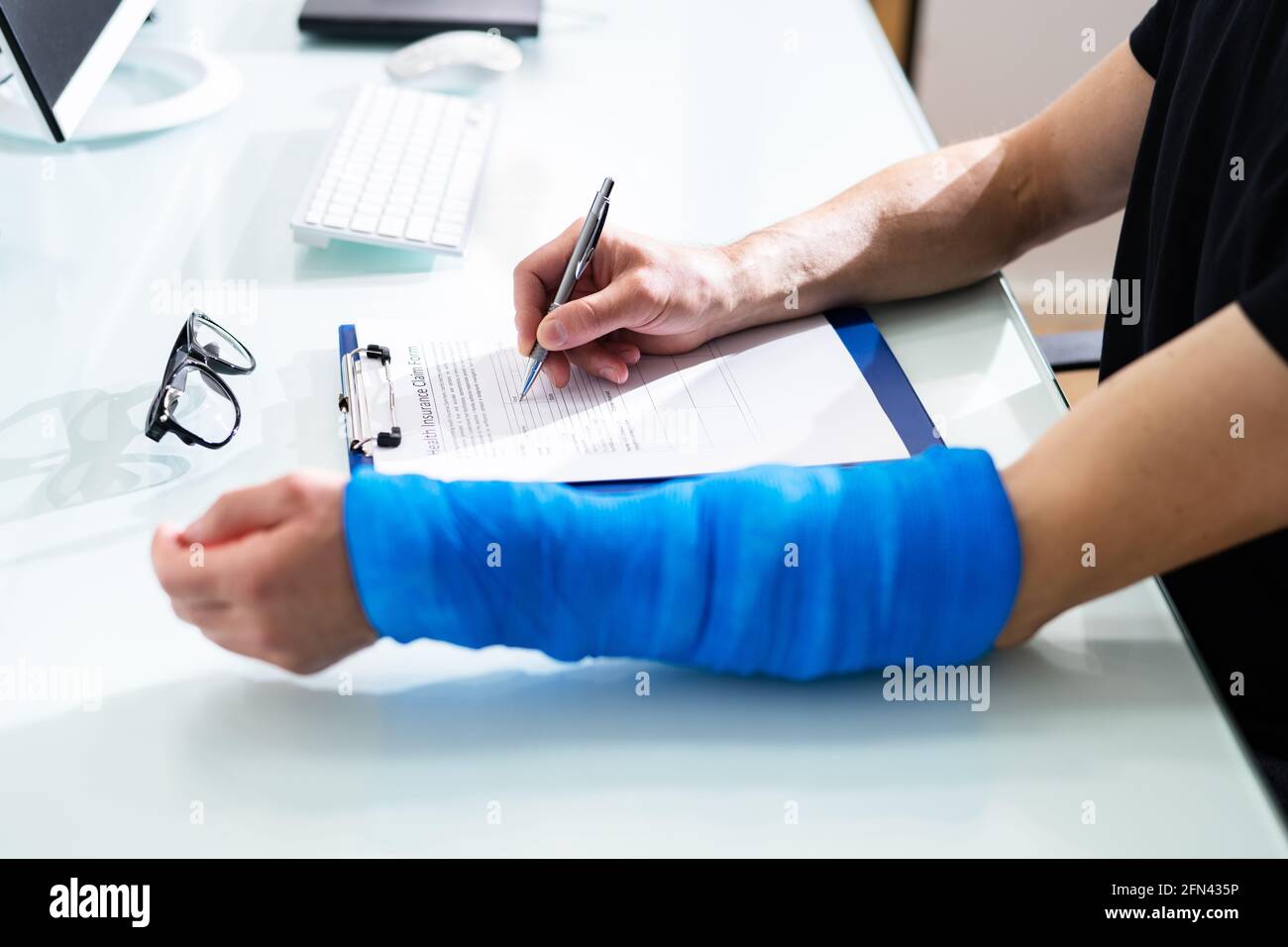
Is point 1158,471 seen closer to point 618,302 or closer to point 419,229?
point 618,302

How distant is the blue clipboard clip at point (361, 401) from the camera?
2.42ft

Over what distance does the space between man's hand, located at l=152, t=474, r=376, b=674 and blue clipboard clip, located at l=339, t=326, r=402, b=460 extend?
135 millimetres

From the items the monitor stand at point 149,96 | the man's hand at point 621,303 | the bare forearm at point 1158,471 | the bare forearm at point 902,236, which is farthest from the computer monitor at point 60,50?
the bare forearm at point 1158,471

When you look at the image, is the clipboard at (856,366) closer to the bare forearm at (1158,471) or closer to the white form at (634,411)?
the white form at (634,411)

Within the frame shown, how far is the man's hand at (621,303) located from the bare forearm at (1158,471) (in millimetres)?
295

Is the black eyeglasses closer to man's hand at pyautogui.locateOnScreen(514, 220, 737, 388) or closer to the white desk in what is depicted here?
the white desk

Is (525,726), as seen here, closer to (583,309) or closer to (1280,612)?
(583,309)

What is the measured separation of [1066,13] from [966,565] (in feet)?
5.65

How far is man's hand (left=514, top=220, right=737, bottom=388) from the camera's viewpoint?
79cm

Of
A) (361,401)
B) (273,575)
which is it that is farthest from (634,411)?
(273,575)

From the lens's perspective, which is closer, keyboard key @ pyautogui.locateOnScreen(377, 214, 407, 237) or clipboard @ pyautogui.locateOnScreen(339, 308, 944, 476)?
clipboard @ pyautogui.locateOnScreen(339, 308, 944, 476)

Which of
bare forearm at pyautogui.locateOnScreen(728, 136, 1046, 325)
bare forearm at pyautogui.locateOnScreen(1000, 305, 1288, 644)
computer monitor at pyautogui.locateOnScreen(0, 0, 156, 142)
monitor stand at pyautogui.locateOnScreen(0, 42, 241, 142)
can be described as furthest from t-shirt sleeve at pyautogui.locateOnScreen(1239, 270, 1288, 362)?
monitor stand at pyautogui.locateOnScreen(0, 42, 241, 142)

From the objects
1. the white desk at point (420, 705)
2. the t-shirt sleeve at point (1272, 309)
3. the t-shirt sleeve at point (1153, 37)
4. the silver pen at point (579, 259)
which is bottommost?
the white desk at point (420, 705)

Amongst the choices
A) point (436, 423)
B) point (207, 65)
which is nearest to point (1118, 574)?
point (436, 423)
